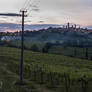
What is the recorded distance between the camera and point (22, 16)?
63.3 ft

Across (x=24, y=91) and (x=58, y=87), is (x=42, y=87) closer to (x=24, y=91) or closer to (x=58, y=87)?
(x=58, y=87)

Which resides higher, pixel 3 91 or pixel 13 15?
pixel 13 15

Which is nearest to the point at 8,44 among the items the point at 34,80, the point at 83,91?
the point at 34,80

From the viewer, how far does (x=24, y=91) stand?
1541 cm

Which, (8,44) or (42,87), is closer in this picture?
(42,87)

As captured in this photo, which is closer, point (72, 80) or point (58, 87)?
point (58, 87)

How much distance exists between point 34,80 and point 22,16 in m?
6.07

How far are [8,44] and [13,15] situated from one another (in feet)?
266

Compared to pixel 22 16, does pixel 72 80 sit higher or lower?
lower

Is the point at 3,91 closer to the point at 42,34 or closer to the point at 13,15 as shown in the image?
the point at 13,15

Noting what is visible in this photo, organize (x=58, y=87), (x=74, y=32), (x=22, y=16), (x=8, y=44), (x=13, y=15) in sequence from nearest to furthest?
(x=58, y=87)
(x=22, y=16)
(x=13, y=15)
(x=8, y=44)
(x=74, y=32)

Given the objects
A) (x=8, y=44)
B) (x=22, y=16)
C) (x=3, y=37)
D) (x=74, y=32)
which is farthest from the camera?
(x=74, y=32)

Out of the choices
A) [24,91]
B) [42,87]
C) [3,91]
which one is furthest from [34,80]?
[3,91]

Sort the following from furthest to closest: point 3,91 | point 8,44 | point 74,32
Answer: point 74,32
point 8,44
point 3,91
